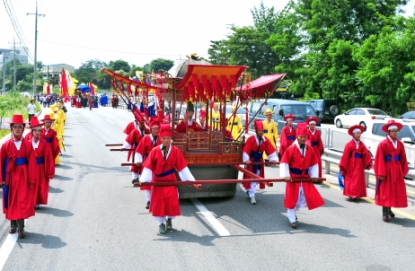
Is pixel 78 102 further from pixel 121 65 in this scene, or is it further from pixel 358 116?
pixel 121 65

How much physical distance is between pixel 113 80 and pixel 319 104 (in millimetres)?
24391

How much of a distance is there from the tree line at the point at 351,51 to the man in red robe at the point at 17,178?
23.0 m

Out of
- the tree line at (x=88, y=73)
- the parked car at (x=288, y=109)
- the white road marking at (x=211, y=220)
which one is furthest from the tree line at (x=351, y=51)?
the tree line at (x=88, y=73)

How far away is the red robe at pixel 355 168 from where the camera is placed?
31.1 ft

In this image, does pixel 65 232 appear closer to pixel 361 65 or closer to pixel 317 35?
pixel 361 65

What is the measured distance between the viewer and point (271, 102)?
71.2ft

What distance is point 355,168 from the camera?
9.52 m

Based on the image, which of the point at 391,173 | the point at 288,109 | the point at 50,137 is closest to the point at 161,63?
the point at 288,109

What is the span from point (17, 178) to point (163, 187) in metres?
2.08

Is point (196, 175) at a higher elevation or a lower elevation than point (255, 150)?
lower

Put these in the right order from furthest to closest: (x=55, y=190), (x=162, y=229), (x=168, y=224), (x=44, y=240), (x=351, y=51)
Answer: (x=351, y=51) < (x=55, y=190) < (x=168, y=224) < (x=162, y=229) < (x=44, y=240)

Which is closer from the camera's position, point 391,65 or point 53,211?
point 53,211

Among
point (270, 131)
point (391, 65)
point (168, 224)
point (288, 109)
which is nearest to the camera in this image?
point (168, 224)

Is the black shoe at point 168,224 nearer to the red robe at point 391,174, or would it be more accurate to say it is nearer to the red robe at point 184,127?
the red robe at point 184,127
